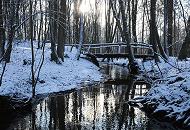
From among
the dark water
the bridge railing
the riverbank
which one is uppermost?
the bridge railing

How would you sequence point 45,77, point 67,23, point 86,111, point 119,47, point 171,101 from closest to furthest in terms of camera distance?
point 171,101 → point 86,111 → point 45,77 → point 67,23 → point 119,47

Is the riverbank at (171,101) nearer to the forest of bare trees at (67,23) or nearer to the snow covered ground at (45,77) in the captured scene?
the forest of bare trees at (67,23)

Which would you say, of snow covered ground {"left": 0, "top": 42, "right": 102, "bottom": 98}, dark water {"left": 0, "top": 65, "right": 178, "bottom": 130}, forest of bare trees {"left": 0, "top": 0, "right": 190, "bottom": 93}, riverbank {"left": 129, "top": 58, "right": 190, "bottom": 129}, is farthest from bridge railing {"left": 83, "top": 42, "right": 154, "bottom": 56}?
riverbank {"left": 129, "top": 58, "right": 190, "bottom": 129}

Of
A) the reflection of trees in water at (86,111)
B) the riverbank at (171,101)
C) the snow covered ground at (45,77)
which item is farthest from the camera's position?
the snow covered ground at (45,77)

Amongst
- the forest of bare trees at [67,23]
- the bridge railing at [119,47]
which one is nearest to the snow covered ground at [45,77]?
the forest of bare trees at [67,23]

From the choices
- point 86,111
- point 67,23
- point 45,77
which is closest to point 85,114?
point 86,111

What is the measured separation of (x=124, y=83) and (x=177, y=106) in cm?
1060

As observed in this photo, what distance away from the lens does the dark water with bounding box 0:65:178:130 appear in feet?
34.9

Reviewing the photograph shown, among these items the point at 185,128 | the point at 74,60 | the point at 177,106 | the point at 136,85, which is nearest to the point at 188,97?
the point at 177,106

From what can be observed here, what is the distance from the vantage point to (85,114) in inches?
485

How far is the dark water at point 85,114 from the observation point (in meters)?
10.6

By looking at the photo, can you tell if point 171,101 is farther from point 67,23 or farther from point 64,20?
point 67,23

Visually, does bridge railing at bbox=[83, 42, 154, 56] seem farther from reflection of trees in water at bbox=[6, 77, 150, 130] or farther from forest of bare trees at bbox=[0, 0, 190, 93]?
reflection of trees in water at bbox=[6, 77, 150, 130]

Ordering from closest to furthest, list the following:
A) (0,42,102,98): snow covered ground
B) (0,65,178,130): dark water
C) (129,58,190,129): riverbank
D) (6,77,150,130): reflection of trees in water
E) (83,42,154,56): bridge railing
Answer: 1. (129,58,190,129): riverbank
2. (0,65,178,130): dark water
3. (6,77,150,130): reflection of trees in water
4. (0,42,102,98): snow covered ground
5. (83,42,154,56): bridge railing
